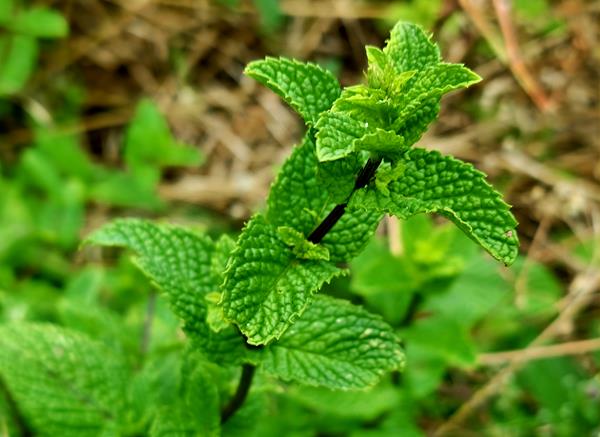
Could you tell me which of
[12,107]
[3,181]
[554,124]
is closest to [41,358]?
[3,181]

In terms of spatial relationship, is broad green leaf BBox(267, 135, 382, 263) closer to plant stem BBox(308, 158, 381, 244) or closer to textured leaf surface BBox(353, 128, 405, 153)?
plant stem BBox(308, 158, 381, 244)

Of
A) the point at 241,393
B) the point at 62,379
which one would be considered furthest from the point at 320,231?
the point at 62,379

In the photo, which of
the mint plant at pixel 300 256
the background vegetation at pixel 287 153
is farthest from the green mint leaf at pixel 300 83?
the background vegetation at pixel 287 153

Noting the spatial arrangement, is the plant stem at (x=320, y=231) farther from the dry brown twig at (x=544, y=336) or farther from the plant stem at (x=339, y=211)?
the dry brown twig at (x=544, y=336)

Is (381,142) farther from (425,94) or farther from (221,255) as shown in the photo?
(221,255)

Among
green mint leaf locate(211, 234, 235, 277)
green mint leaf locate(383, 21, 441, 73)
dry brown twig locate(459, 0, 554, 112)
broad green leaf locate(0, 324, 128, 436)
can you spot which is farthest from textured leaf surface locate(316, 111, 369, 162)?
dry brown twig locate(459, 0, 554, 112)

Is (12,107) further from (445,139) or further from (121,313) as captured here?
(445,139)
